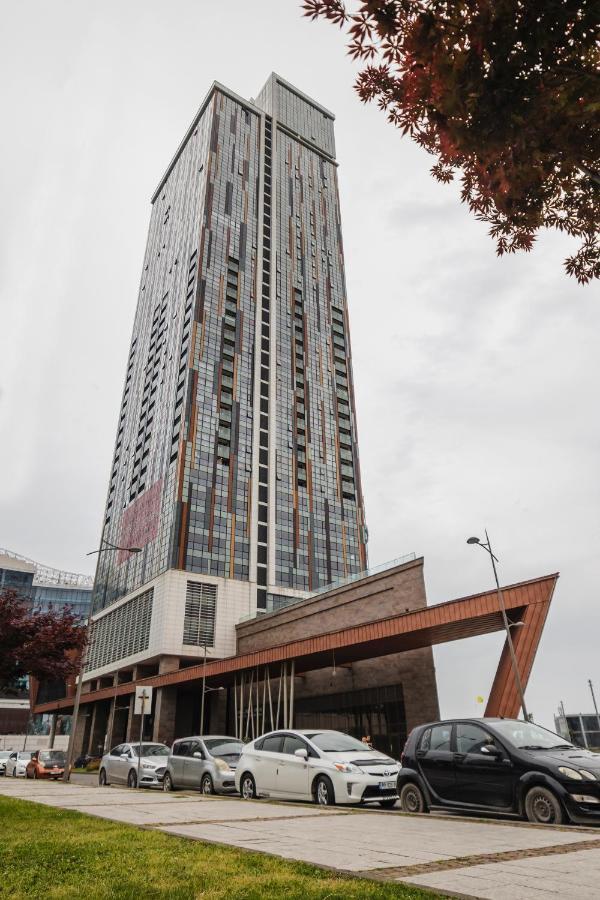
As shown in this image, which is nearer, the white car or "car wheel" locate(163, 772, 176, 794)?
the white car

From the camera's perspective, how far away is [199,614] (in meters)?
58.1

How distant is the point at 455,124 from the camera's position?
448 centimetres

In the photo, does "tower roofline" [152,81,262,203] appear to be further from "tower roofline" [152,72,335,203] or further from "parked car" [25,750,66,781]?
"parked car" [25,750,66,781]

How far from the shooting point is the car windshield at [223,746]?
614 inches

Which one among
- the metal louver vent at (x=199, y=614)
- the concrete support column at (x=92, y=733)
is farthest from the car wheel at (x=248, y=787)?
the concrete support column at (x=92, y=733)

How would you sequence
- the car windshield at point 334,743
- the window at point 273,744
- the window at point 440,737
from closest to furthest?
1. the window at point 440,737
2. the car windshield at point 334,743
3. the window at point 273,744

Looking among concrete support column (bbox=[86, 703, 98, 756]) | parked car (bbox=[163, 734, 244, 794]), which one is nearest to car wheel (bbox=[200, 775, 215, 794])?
parked car (bbox=[163, 734, 244, 794])

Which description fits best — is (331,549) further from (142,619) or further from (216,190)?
(216,190)

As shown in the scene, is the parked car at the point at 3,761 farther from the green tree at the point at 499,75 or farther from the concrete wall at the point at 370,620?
the green tree at the point at 499,75

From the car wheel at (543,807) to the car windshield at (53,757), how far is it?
25.5 m

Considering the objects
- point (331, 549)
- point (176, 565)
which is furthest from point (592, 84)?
point (331, 549)

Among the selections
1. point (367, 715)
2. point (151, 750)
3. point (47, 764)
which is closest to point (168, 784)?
point (151, 750)

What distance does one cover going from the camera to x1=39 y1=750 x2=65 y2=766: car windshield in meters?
27.2

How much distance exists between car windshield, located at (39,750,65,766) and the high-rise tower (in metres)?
27.7
